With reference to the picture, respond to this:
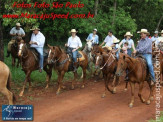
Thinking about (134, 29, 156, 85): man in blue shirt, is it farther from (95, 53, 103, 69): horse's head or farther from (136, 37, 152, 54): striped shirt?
(95, 53, 103, 69): horse's head

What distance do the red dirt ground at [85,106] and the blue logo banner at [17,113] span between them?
263mm

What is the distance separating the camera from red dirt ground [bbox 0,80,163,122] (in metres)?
8.54

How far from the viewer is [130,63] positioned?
9594 mm

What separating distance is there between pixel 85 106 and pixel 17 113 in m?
2.58

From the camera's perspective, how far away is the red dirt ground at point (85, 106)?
8539 millimetres

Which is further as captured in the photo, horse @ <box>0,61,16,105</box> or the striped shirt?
the striped shirt

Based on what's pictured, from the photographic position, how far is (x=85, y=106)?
9.91 metres

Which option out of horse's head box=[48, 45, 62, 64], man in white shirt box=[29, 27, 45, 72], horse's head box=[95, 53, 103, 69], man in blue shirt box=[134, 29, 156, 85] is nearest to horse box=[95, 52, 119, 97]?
horse's head box=[95, 53, 103, 69]

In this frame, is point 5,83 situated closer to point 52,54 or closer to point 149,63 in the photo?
point 52,54

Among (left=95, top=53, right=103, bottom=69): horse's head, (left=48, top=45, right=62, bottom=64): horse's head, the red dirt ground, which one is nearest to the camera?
the red dirt ground

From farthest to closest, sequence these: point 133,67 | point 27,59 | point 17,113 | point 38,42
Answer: point 38,42, point 27,59, point 133,67, point 17,113

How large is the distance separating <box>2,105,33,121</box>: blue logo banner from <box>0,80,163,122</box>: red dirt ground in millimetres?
263

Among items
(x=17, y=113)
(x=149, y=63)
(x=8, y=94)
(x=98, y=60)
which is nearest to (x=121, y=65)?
(x=149, y=63)

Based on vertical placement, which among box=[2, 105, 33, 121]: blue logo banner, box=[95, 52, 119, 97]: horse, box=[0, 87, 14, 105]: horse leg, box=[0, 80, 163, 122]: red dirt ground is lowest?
box=[0, 80, 163, 122]: red dirt ground
